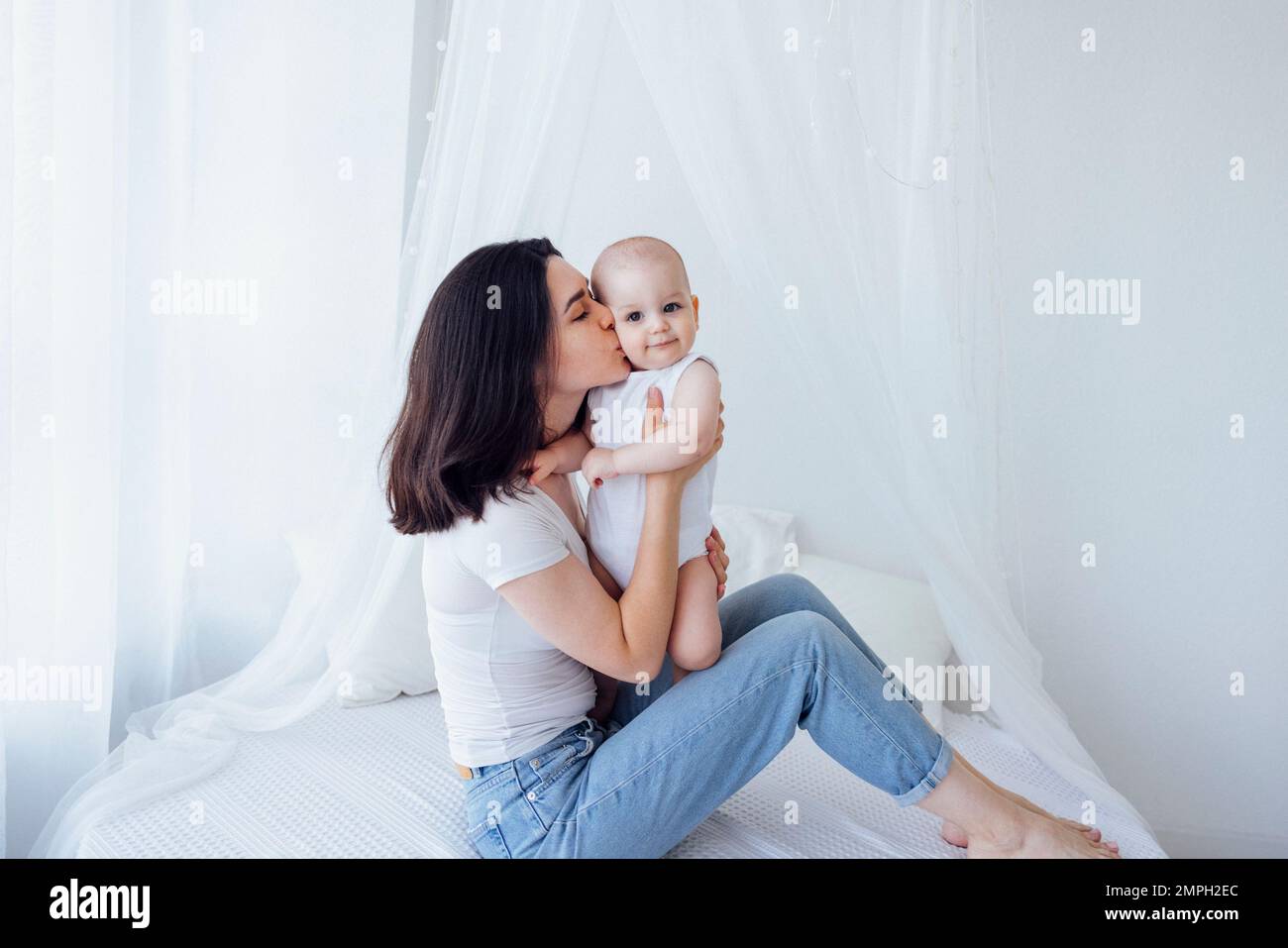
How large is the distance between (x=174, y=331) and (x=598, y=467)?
3.55 ft

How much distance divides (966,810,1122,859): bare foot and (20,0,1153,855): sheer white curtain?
317 millimetres

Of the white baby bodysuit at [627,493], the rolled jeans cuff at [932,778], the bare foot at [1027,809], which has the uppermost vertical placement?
the white baby bodysuit at [627,493]

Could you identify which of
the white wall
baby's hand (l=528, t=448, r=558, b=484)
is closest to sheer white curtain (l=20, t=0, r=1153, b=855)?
baby's hand (l=528, t=448, r=558, b=484)

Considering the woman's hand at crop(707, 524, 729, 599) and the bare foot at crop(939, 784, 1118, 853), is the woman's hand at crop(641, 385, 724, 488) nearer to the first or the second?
the woman's hand at crop(707, 524, 729, 599)

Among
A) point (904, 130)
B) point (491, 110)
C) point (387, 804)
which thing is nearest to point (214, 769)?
point (387, 804)

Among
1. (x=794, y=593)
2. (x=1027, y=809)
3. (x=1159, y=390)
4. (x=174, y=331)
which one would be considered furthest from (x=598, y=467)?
(x=1159, y=390)

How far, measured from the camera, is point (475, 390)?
1.52 m

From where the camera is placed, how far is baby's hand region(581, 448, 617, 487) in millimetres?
1592

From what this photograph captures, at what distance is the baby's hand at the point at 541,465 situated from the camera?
5.17 ft

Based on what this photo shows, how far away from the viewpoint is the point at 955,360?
6.13ft

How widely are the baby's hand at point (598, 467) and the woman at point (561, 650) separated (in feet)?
0.22

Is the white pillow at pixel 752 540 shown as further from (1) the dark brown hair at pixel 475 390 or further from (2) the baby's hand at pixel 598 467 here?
(1) the dark brown hair at pixel 475 390

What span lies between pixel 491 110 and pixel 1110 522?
179 cm

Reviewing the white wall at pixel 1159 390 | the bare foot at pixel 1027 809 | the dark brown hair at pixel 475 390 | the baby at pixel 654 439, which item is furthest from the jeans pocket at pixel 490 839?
the white wall at pixel 1159 390
